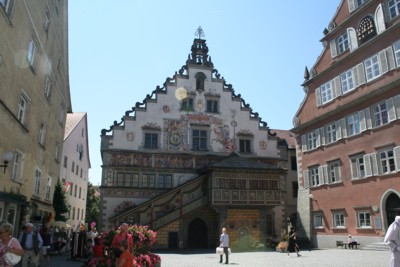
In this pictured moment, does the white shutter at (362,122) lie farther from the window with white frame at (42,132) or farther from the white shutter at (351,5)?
the window with white frame at (42,132)

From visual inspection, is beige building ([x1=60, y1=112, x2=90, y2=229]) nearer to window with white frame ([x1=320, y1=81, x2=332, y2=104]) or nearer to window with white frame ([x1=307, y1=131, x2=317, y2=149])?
window with white frame ([x1=307, y1=131, x2=317, y2=149])

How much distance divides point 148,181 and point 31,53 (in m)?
16.3

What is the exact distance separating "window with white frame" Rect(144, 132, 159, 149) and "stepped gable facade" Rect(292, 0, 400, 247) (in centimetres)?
1214

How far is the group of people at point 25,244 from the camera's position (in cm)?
611

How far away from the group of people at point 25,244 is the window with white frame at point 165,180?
16807 millimetres

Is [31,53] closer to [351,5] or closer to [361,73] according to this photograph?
[361,73]

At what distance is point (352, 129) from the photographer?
23109 mm

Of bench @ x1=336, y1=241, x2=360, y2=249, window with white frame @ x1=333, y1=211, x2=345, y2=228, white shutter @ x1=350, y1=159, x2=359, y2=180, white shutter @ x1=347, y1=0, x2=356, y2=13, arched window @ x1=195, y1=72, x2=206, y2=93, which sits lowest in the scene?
bench @ x1=336, y1=241, x2=360, y2=249

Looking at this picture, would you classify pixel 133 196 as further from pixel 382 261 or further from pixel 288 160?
pixel 382 261

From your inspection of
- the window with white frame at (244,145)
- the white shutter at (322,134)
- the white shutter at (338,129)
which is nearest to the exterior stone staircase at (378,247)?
the white shutter at (338,129)

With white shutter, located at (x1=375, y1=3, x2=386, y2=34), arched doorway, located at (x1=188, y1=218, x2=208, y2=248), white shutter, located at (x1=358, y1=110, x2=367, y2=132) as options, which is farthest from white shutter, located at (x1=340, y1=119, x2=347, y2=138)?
arched doorway, located at (x1=188, y1=218, x2=208, y2=248)

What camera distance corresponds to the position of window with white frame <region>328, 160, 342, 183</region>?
24.0 m

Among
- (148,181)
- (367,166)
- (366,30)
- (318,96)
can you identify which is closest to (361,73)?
(366,30)

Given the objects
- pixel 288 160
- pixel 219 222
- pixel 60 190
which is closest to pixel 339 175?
pixel 219 222
